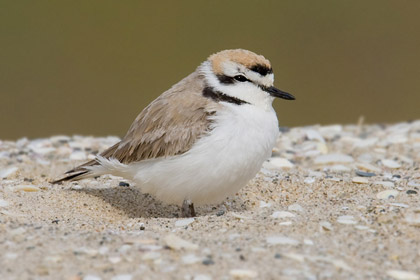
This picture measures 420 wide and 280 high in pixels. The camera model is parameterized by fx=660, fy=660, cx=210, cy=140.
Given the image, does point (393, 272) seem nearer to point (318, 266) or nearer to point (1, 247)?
point (318, 266)

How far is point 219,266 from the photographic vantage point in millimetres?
3600

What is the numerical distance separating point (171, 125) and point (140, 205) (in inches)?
41.2

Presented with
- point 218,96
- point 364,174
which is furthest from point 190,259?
point 364,174

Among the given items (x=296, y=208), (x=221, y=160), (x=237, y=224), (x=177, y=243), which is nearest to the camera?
(x=177, y=243)

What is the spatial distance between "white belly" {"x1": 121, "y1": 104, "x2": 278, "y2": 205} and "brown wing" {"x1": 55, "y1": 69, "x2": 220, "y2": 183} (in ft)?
0.27

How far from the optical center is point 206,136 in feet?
16.3

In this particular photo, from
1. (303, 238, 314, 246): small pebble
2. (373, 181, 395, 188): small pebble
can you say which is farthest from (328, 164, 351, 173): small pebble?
(303, 238, 314, 246): small pebble

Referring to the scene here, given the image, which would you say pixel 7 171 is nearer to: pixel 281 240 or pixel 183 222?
pixel 183 222

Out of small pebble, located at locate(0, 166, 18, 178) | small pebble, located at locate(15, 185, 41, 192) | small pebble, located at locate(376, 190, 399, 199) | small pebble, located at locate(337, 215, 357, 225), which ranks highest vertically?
small pebble, located at locate(0, 166, 18, 178)

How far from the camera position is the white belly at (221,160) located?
4.90m

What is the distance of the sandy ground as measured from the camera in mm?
3600

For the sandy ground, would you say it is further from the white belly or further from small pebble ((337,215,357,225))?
the white belly

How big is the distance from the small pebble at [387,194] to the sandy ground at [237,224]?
0.01 metres

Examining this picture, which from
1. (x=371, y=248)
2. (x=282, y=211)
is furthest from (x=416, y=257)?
(x=282, y=211)
